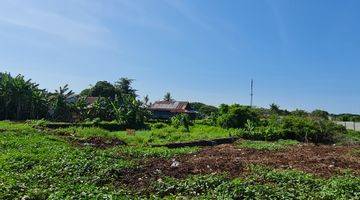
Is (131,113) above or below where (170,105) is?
below

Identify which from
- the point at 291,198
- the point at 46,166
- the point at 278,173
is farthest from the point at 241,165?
the point at 46,166

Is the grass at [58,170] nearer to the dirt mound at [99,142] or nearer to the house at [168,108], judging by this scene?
the dirt mound at [99,142]

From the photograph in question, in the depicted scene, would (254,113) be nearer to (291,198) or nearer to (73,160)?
(73,160)

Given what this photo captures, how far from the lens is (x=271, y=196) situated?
39.0 ft

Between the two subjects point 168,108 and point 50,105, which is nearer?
point 50,105

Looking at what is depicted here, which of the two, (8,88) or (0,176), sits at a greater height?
(8,88)

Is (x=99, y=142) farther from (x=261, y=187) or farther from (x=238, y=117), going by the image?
(x=238, y=117)

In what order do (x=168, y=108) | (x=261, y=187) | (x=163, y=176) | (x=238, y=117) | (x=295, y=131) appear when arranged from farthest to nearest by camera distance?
1. (x=168, y=108)
2. (x=238, y=117)
3. (x=295, y=131)
4. (x=163, y=176)
5. (x=261, y=187)

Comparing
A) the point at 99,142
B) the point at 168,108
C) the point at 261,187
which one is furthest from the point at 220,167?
the point at 168,108

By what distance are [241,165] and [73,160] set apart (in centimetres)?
634

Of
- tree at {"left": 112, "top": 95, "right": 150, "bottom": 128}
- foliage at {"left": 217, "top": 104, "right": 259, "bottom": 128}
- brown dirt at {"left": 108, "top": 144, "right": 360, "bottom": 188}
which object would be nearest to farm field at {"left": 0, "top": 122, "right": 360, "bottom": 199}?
brown dirt at {"left": 108, "top": 144, "right": 360, "bottom": 188}

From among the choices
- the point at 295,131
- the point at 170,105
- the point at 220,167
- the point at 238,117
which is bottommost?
the point at 220,167

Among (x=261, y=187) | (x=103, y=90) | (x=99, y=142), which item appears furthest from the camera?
(x=103, y=90)

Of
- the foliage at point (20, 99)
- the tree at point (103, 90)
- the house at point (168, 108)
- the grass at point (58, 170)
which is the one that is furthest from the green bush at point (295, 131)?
the tree at point (103, 90)
